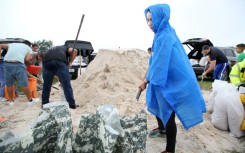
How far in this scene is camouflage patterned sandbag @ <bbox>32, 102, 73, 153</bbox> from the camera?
165cm

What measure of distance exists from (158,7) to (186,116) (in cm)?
117

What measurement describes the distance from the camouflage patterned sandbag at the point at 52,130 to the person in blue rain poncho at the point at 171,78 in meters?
1.09

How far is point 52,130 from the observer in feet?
5.63

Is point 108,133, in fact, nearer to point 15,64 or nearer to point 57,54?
point 57,54

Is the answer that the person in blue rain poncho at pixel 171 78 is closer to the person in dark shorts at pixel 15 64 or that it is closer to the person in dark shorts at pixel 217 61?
the person in dark shorts at pixel 15 64

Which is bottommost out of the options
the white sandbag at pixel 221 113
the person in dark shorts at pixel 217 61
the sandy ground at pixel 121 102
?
the sandy ground at pixel 121 102

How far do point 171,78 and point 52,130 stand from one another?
136 cm

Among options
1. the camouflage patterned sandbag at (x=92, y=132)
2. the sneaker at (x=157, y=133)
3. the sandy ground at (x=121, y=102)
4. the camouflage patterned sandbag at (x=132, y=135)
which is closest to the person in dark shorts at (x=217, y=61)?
the sandy ground at (x=121, y=102)

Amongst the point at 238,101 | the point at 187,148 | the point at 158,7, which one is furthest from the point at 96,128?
the point at 238,101

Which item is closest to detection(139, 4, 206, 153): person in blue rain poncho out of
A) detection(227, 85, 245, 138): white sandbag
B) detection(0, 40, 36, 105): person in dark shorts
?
detection(227, 85, 245, 138): white sandbag

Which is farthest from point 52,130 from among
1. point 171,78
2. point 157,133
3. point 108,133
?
point 157,133

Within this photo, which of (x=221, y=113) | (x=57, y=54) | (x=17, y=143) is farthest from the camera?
(x=57, y=54)

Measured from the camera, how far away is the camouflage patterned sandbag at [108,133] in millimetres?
1771

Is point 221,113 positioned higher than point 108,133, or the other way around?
point 108,133
